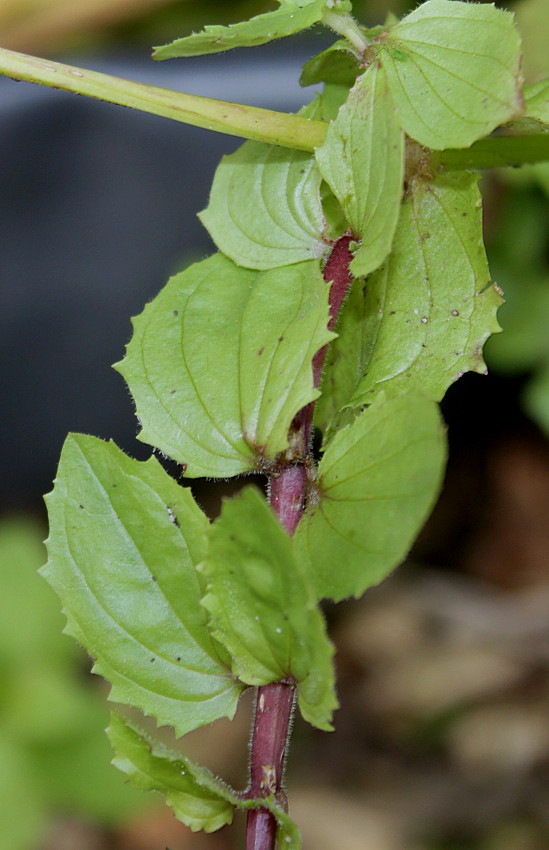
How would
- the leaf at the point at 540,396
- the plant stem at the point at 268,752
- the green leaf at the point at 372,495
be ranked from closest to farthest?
the green leaf at the point at 372,495 → the plant stem at the point at 268,752 → the leaf at the point at 540,396

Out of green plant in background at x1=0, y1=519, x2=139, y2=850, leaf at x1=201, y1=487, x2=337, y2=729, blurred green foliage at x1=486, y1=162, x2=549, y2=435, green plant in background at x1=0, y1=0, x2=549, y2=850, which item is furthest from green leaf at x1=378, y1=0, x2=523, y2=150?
green plant in background at x1=0, y1=519, x2=139, y2=850

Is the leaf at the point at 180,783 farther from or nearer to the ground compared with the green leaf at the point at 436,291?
nearer to the ground

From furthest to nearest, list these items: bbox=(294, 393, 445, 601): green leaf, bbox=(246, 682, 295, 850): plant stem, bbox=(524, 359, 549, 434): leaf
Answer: bbox=(524, 359, 549, 434): leaf → bbox=(246, 682, 295, 850): plant stem → bbox=(294, 393, 445, 601): green leaf

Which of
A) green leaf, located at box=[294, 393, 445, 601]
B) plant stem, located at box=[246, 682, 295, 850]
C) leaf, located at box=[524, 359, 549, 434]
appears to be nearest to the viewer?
green leaf, located at box=[294, 393, 445, 601]

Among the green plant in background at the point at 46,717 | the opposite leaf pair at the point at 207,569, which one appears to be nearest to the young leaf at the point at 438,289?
the opposite leaf pair at the point at 207,569

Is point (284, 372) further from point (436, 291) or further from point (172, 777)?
point (172, 777)

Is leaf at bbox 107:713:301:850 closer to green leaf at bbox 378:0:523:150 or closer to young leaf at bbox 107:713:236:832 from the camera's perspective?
young leaf at bbox 107:713:236:832

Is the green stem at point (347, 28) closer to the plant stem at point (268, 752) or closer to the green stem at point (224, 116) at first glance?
the green stem at point (224, 116)

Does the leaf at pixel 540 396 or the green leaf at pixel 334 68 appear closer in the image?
the green leaf at pixel 334 68

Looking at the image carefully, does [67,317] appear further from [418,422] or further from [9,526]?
[418,422]
